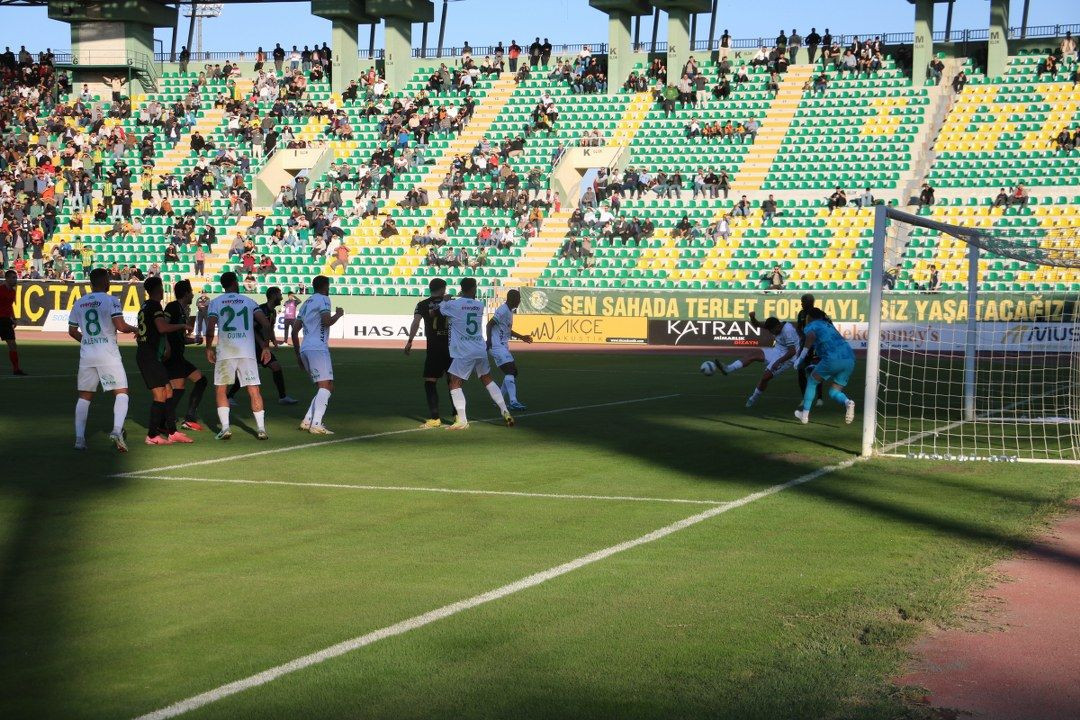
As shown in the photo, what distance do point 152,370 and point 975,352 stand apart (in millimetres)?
12365

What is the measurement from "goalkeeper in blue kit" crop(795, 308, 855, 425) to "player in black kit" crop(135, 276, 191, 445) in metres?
8.08

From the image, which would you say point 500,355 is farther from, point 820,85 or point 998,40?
point 998,40

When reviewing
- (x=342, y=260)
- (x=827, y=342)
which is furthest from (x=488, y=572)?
(x=342, y=260)

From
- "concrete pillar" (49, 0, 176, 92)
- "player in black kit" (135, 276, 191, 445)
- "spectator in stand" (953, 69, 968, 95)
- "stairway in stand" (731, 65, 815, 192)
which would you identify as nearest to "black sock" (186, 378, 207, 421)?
"player in black kit" (135, 276, 191, 445)

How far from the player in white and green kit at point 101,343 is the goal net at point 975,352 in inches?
320

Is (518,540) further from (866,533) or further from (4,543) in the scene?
(4,543)

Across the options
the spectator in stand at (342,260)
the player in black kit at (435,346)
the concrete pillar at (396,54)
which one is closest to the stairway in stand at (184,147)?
the concrete pillar at (396,54)

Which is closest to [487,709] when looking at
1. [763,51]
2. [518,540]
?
[518,540]

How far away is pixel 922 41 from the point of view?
154ft

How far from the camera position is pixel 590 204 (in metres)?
46.6

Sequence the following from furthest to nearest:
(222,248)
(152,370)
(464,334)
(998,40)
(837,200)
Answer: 1. (222,248)
2. (998,40)
3. (837,200)
4. (464,334)
5. (152,370)

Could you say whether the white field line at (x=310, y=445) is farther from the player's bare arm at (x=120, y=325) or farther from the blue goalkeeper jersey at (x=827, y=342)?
the blue goalkeeper jersey at (x=827, y=342)

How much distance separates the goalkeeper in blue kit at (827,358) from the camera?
17109 millimetres

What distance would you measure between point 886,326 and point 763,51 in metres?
19.0
